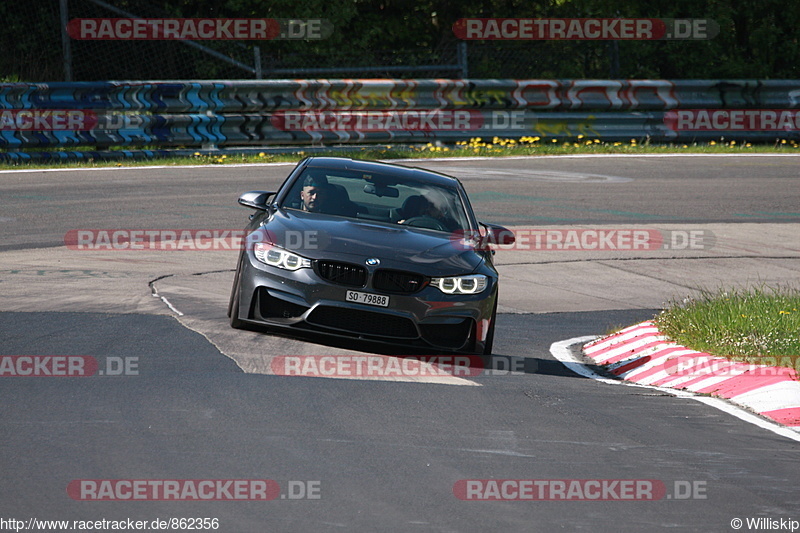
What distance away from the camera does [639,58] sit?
2934 cm

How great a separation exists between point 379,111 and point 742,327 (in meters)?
14.2

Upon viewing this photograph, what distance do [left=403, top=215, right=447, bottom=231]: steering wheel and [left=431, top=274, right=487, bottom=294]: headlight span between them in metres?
0.97

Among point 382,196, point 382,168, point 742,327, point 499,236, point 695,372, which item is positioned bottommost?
point 695,372

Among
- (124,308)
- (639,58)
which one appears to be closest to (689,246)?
(124,308)

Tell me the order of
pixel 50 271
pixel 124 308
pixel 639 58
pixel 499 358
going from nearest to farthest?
pixel 499 358 < pixel 124 308 < pixel 50 271 < pixel 639 58

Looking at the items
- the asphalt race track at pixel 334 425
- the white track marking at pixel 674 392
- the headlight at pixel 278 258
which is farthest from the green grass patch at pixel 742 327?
the headlight at pixel 278 258

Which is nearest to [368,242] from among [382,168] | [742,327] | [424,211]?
[424,211]

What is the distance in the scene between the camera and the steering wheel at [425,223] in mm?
9742

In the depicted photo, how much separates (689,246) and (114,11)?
16.5 m

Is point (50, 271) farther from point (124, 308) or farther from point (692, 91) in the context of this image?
point (692, 91)

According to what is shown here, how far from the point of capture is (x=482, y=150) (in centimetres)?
2375

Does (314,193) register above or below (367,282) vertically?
above

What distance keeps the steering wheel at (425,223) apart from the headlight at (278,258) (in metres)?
1.35

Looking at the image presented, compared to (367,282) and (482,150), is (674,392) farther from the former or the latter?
(482,150)
